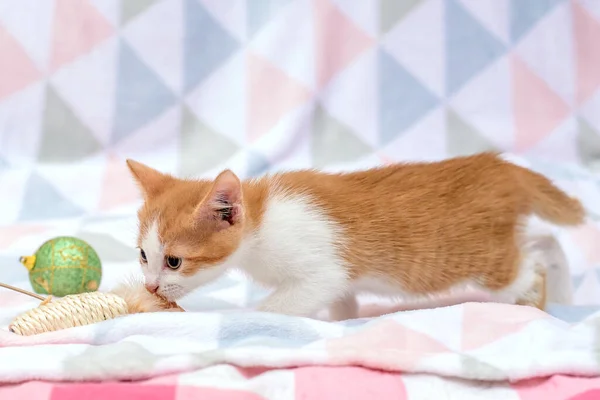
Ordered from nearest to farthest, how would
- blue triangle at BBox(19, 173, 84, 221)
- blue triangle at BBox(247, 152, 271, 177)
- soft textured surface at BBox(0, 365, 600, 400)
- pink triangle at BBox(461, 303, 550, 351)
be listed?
soft textured surface at BBox(0, 365, 600, 400) < pink triangle at BBox(461, 303, 550, 351) < blue triangle at BBox(19, 173, 84, 221) < blue triangle at BBox(247, 152, 271, 177)

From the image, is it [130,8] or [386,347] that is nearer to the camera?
[386,347]

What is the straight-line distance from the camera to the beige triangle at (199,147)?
2.11 metres

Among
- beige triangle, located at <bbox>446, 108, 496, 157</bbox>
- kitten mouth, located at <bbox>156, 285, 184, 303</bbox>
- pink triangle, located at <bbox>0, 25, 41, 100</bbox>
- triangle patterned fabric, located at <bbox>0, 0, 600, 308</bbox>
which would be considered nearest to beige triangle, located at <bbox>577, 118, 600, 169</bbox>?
triangle patterned fabric, located at <bbox>0, 0, 600, 308</bbox>

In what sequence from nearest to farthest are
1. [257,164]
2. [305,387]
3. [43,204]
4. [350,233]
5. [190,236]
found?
1. [305,387]
2. [190,236]
3. [350,233]
4. [43,204]
5. [257,164]

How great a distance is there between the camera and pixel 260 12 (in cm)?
216

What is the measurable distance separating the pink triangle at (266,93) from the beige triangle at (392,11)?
11.9 inches

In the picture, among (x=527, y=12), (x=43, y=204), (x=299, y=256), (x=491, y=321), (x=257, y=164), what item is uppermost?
(x=527, y=12)

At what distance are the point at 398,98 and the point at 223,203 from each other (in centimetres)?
115

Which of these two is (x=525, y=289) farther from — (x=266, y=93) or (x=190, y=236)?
(x=266, y=93)

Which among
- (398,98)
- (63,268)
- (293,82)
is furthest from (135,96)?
(63,268)

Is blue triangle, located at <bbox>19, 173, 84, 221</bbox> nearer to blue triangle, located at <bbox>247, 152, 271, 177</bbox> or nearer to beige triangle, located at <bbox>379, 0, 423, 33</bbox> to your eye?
blue triangle, located at <bbox>247, 152, 271, 177</bbox>

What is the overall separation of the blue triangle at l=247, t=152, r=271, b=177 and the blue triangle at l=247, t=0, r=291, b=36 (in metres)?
0.37

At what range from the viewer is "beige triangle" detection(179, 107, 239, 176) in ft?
6.93

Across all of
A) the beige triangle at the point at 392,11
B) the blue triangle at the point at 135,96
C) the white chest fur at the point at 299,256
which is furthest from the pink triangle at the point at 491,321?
the blue triangle at the point at 135,96
